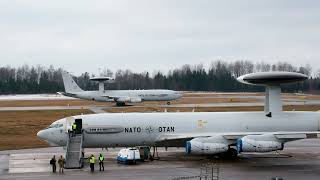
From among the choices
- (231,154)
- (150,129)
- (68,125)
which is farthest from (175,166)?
(68,125)

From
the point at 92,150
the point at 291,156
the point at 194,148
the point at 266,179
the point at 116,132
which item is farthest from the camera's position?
the point at 92,150

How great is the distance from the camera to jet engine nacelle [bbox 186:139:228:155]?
34156mm

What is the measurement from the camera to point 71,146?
35.8 meters

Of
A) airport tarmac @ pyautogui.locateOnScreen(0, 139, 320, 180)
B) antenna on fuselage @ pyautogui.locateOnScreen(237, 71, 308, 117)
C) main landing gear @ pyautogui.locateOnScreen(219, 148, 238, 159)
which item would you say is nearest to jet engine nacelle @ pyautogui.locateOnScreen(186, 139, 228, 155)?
airport tarmac @ pyautogui.locateOnScreen(0, 139, 320, 180)

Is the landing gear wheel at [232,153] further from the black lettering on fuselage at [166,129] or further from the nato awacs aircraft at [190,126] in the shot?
the black lettering on fuselage at [166,129]

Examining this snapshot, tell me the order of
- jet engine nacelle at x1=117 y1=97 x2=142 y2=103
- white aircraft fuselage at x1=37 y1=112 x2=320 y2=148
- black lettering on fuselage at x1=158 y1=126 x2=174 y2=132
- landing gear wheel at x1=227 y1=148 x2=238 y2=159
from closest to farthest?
white aircraft fuselage at x1=37 y1=112 x2=320 y2=148
black lettering on fuselage at x1=158 y1=126 x2=174 y2=132
landing gear wheel at x1=227 y1=148 x2=238 y2=159
jet engine nacelle at x1=117 y1=97 x2=142 y2=103

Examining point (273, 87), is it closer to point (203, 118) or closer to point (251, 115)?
point (251, 115)

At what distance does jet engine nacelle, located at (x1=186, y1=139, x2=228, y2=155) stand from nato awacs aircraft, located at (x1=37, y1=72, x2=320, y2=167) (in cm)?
57

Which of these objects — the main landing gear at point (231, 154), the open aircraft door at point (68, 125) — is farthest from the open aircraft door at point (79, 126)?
the main landing gear at point (231, 154)

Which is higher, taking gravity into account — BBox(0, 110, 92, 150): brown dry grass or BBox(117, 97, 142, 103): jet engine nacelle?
BBox(117, 97, 142, 103): jet engine nacelle

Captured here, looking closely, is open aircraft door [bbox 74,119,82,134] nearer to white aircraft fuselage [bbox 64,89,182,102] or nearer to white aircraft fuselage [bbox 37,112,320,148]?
white aircraft fuselage [bbox 37,112,320,148]

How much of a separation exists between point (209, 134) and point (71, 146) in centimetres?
1108

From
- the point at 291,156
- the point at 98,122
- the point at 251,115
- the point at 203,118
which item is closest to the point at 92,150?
the point at 98,122

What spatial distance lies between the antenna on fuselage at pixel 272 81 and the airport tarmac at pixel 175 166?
4.37m
